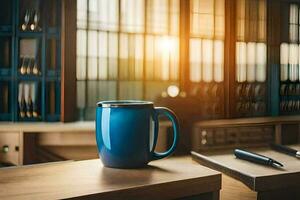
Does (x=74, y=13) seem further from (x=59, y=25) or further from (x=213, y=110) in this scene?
(x=213, y=110)

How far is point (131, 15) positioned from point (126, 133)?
175cm

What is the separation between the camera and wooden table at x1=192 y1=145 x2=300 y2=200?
100 centimetres

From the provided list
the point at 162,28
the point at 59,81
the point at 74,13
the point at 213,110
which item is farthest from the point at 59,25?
the point at 213,110

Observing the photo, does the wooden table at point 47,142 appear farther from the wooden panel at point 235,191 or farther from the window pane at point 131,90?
the wooden panel at point 235,191

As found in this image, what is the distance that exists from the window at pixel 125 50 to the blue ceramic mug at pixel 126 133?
152 centimetres

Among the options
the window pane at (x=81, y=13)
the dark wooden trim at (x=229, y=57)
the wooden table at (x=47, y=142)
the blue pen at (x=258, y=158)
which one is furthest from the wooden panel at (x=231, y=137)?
the window pane at (x=81, y=13)

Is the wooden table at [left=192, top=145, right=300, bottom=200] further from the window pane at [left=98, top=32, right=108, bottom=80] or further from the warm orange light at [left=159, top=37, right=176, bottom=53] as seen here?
the warm orange light at [left=159, top=37, right=176, bottom=53]

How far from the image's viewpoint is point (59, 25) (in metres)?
2.34

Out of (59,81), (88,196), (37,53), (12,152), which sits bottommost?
(12,152)

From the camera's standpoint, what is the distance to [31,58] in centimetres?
232

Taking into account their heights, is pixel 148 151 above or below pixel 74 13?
below

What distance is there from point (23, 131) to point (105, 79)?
0.65 m

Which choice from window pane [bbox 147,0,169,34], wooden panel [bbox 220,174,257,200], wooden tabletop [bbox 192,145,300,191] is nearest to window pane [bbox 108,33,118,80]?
window pane [bbox 147,0,169,34]

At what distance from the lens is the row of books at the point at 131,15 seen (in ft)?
7.94
